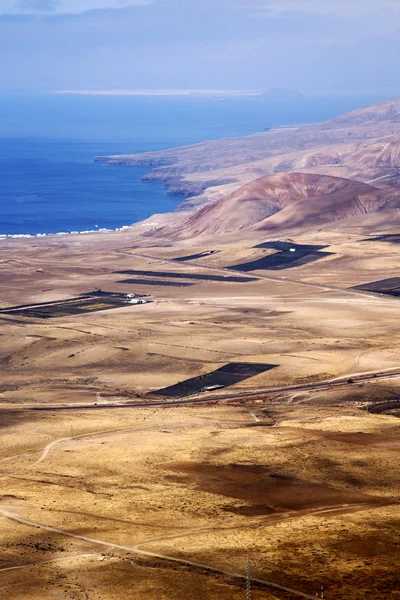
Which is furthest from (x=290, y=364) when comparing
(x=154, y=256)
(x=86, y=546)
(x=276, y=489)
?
(x=154, y=256)

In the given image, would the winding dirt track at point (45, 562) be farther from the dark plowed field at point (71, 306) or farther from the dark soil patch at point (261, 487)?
the dark plowed field at point (71, 306)

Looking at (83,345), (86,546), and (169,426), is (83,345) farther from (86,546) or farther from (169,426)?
(86,546)

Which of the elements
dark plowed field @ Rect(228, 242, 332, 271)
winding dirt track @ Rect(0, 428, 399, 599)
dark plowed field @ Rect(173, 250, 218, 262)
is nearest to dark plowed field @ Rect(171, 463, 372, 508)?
winding dirt track @ Rect(0, 428, 399, 599)

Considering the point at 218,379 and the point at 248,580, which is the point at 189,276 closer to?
the point at 218,379

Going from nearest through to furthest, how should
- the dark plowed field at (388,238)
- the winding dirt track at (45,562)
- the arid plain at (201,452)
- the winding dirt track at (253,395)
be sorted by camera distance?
the arid plain at (201,452) → the winding dirt track at (45,562) → the winding dirt track at (253,395) → the dark plowed field at (388,238)

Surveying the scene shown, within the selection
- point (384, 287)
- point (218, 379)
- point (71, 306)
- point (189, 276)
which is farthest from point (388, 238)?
point (218, 379)

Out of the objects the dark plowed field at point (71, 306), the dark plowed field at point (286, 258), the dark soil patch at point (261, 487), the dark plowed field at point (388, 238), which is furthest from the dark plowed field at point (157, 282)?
the dark soil patch at point (261, 487)
